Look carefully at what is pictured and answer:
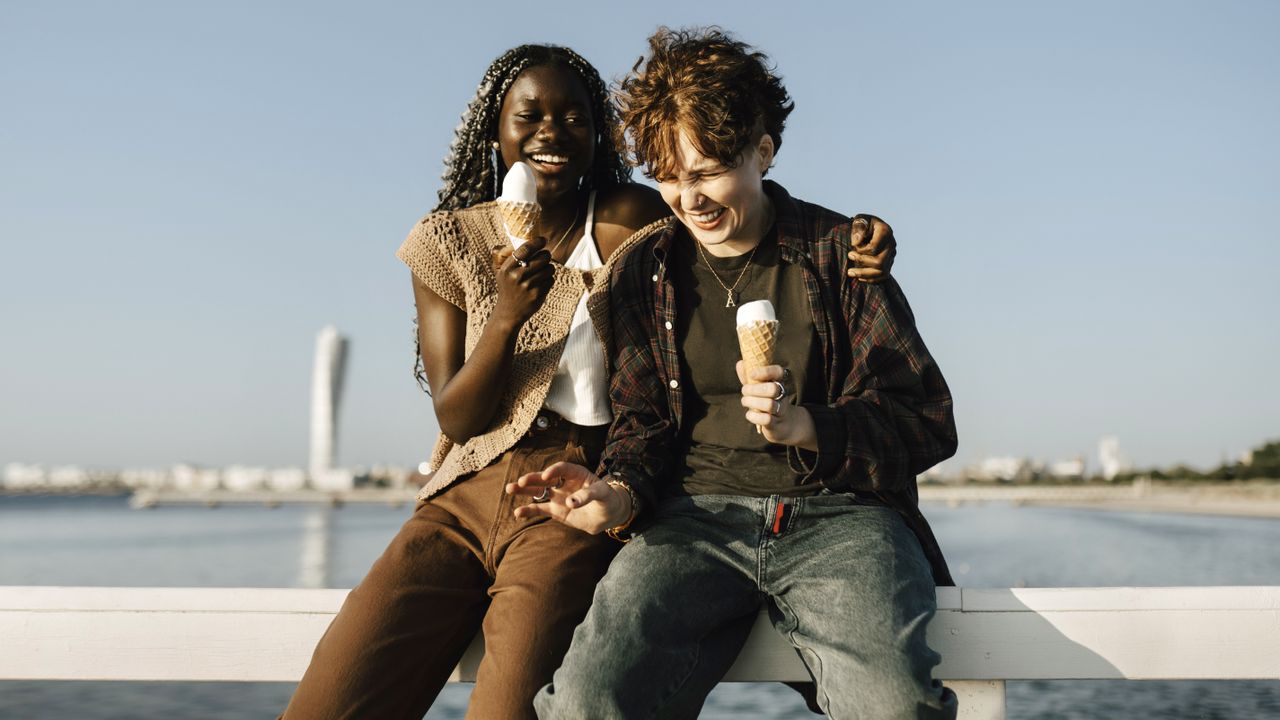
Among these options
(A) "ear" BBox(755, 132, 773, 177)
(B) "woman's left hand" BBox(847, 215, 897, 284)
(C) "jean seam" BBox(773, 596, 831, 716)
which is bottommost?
(C) "jean seam" BBox(773, 596, 831, 716)

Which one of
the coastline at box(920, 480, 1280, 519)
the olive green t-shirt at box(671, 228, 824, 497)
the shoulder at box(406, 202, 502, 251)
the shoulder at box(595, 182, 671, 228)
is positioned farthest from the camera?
the coastline at box(920, 480, 1280, 519)

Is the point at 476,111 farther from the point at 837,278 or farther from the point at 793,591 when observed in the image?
the point at 793,591

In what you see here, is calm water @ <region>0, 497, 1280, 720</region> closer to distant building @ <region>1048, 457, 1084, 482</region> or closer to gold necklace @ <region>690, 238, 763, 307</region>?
gold necklace @ <region>690, 238, 763, 307</region>

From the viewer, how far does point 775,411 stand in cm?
226

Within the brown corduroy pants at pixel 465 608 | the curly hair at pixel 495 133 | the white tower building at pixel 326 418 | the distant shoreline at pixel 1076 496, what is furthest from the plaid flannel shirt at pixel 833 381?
the white tower building at pixel 326 418

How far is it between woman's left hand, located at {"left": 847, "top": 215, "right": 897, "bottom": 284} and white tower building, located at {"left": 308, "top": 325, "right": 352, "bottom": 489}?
361ft

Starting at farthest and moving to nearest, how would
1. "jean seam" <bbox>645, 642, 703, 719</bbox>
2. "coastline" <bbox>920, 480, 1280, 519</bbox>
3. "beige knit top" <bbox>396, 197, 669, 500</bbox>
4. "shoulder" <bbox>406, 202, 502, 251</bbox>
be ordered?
"coastline" <bbox>920, 480, 1280, 519</bbox>
"shoulder" <bbox>406, 202, 502, 251</bbox>
"beige knit top" <bbox>396, 197, 669, 500</bbox>
"jean seam" <bbox>645, 642, 703, 719</bbox>

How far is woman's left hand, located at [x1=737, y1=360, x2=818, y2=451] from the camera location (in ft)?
7.35

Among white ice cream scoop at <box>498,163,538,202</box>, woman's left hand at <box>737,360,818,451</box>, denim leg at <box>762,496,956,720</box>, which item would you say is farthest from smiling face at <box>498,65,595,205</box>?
denim leg at <box>762,496,956,720</box>

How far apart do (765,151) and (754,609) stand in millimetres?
1235

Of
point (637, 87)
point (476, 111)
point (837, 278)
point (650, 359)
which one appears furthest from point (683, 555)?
point (476, 111)

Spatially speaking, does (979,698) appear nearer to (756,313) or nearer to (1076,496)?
(756,313)

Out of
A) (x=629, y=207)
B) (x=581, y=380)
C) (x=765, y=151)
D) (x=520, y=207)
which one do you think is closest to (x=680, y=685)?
(x=581, y=380)

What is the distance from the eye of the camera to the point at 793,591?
243 cm
